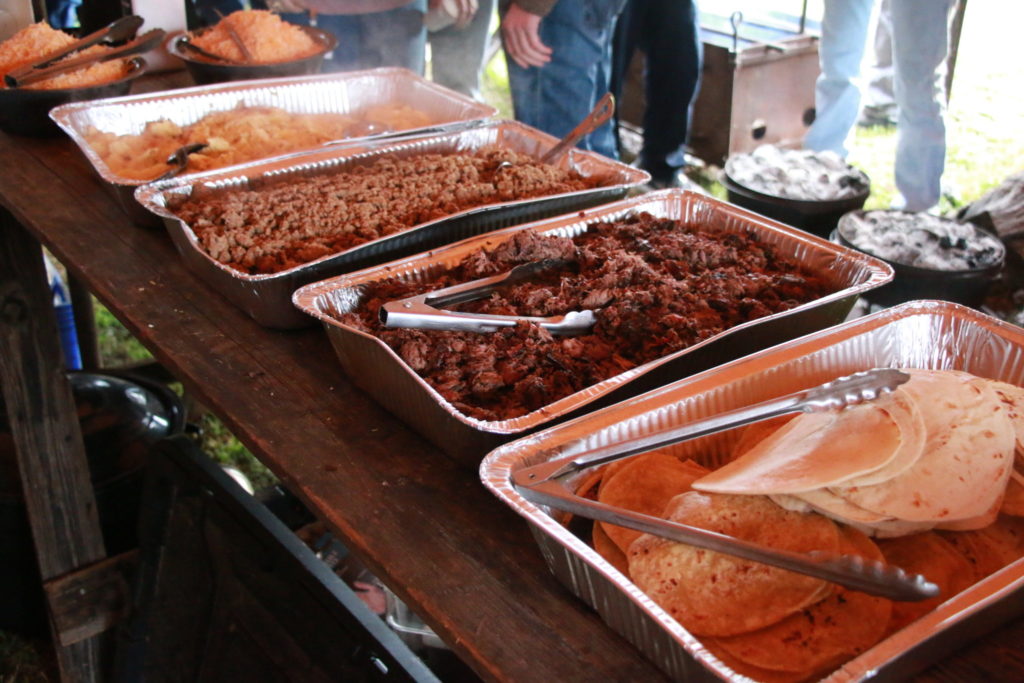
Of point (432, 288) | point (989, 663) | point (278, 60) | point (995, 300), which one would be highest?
point (278, 60)

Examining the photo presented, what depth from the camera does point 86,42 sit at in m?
2.19

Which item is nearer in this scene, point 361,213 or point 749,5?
point 361,213

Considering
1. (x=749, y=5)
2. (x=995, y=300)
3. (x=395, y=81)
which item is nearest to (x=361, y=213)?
(x=395, y=81)

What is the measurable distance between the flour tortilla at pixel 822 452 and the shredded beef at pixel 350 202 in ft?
2.53

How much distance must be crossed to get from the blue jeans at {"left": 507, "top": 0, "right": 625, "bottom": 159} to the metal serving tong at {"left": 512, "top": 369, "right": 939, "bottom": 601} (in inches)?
98.4

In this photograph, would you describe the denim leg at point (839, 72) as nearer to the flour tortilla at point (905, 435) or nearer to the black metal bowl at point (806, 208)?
the black metal bowl at point (806, 208)

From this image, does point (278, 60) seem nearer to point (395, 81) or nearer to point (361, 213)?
point (395, 81)

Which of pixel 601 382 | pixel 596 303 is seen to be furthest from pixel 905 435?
pixel 596 303

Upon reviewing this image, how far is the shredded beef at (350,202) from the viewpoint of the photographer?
4.60ft

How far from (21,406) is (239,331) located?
0.95 m

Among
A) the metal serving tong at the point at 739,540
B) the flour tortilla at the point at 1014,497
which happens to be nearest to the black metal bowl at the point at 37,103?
the metal serving tong at the point at 739,540

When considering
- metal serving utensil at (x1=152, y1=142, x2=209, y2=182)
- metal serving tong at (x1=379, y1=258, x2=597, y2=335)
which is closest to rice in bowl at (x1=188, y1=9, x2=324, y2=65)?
metal serving utensil at (x1=152, y1=142, x2=209, y2=182)

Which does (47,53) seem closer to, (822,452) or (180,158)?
(180,158)

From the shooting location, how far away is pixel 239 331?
1.35 metres
